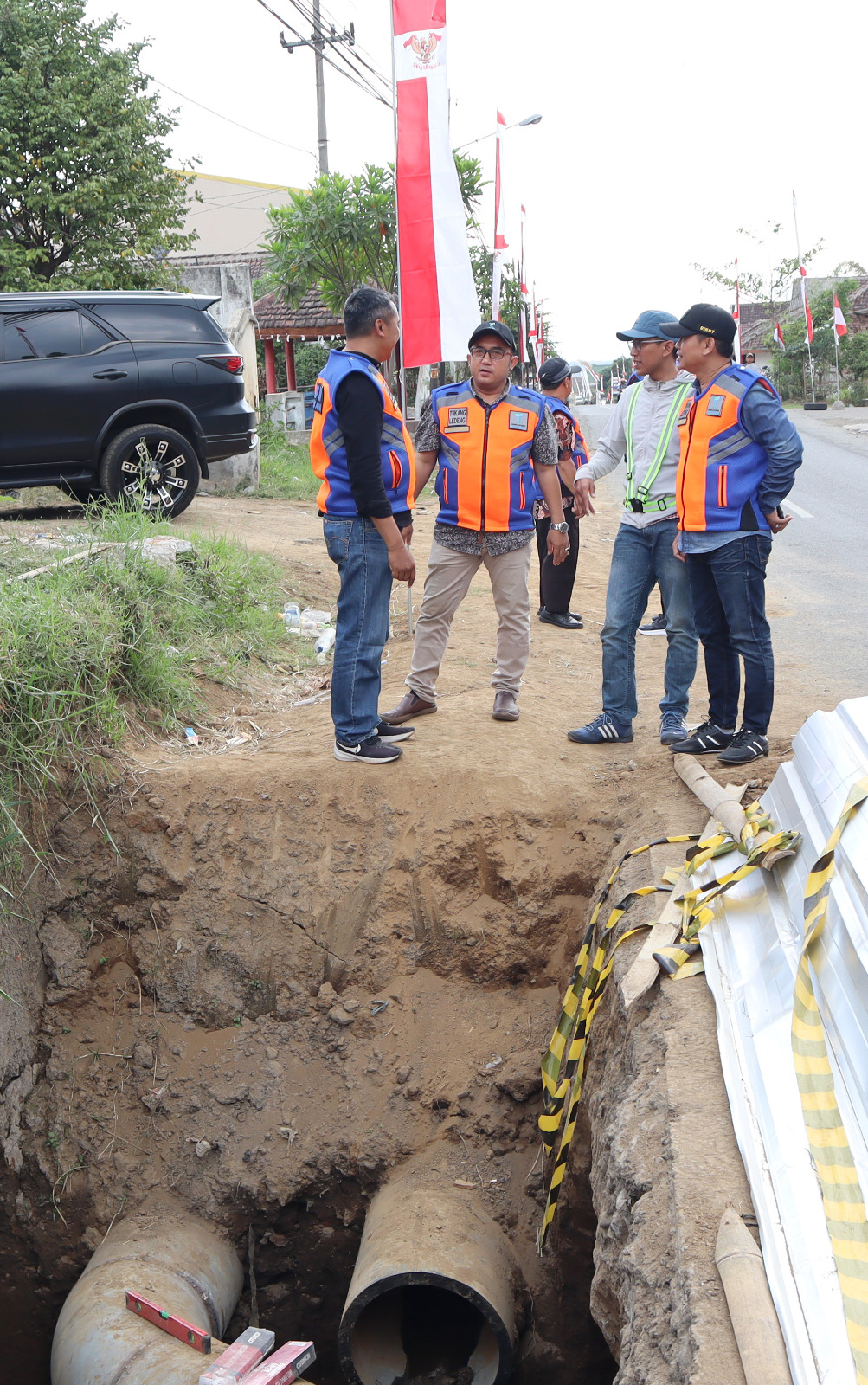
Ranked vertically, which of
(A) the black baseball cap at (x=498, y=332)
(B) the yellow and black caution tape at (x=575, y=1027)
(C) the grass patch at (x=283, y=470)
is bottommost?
(B) the yellow and black caution tape at (x=575, y=1027)

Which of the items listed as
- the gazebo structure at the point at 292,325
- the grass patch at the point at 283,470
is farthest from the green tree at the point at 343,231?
the gazebo structure at the point at 292,325

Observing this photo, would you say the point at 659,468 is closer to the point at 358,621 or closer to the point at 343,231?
the point at 358,621

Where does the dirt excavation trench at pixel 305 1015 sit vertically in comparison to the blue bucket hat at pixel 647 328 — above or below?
below

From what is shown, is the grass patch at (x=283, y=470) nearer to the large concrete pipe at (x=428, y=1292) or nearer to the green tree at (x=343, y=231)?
the green tree at (x=343, y=231)

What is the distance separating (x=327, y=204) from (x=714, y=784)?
16.6 m

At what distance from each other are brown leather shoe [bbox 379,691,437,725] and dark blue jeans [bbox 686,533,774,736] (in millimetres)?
1428

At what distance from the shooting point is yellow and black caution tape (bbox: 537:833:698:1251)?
11.2 feet

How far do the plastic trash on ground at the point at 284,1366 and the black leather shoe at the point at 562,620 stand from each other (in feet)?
16.3

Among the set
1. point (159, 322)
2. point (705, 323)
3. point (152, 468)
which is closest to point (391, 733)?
point (705, 323)

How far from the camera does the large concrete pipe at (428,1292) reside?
3529mm

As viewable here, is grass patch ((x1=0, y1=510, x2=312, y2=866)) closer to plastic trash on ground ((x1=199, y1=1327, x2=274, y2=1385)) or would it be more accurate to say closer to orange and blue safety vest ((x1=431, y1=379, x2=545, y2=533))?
orange and blue safety vest ((x1=431, y1=379, x2=545, y2=533))

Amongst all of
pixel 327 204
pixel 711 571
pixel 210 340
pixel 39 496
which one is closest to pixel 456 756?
pixel 711 571

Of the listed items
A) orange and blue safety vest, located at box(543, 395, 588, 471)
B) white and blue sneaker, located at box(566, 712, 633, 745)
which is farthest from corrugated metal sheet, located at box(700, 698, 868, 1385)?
orange and blue safety vest, located at box(543, 395, 588, 471)

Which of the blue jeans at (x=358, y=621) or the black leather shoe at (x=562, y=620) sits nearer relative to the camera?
the blue jeans at (x=358, y=621)
